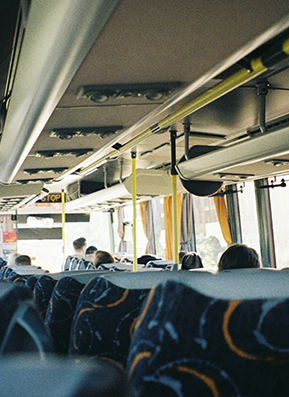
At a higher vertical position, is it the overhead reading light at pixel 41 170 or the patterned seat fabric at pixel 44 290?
the overhead reading light at pixel 41 170

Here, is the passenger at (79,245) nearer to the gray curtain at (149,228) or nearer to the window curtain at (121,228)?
the gray curtain at (149,228)

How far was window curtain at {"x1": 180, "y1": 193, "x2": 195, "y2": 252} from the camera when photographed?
8.28m

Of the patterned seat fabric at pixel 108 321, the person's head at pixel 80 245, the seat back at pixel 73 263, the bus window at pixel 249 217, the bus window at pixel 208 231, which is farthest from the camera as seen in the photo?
the person's head at pixel 80 245

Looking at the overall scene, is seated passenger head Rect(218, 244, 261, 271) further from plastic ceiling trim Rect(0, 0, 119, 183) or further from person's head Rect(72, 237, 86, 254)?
person's head Rect(72, 237, 86, 254)

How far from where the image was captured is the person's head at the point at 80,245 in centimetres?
805

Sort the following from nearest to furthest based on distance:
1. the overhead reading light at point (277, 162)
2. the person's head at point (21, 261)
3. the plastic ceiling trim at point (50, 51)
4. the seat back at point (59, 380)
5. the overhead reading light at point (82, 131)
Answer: the seat back at point (59, 380) < the plastic ceiling trim at point (50, 51) < the overhead reading light at point (82, 131) < the overhead reading light at point (277, 162) < the person's head at point (21, 261)

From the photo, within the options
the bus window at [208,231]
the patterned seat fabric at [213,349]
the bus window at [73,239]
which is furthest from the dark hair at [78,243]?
the patterned seat fabric at [213,349]

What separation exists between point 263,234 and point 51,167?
142 inches

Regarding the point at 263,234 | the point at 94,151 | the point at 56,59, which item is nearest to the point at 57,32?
the point at 56,59

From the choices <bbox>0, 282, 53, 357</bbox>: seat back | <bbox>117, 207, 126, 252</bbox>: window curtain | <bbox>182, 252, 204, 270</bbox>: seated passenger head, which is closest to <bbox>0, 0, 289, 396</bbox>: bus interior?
<bbox>0, 282, 53, 357</bbox>: seat back

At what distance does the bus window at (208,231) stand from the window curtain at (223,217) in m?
0.28

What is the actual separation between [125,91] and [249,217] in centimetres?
529

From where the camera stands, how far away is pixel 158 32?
1.37m

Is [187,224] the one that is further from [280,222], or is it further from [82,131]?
[82,131]
